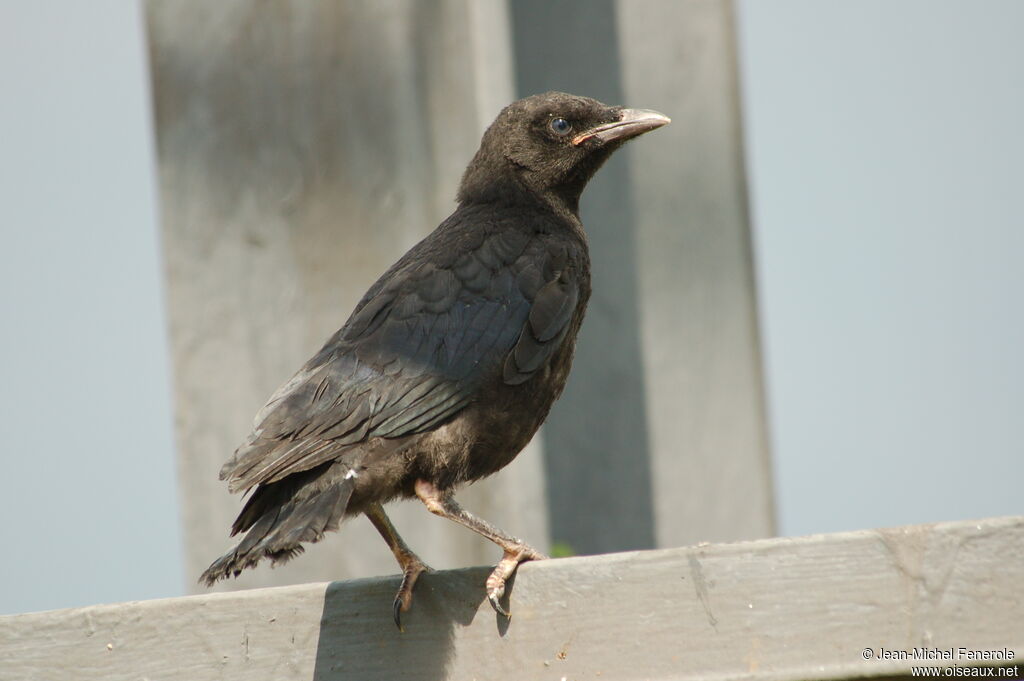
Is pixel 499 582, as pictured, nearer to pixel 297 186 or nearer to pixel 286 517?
pixel 286 517

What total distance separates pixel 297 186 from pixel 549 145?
3.59 ft

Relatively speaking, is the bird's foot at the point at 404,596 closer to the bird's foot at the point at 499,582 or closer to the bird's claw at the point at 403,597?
the bird's claw at the point at 403,597

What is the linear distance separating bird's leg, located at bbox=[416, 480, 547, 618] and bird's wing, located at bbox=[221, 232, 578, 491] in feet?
0.82

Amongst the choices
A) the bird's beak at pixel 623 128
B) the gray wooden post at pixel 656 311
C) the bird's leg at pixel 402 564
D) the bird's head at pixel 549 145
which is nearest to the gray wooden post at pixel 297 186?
the bird's head at pixel 549 145

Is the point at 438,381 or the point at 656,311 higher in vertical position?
the point at 438,381

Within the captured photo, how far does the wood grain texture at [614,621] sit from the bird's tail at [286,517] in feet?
0.30

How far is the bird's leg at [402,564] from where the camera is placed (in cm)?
330

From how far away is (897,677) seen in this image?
269cm

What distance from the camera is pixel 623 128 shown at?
17.0 feet

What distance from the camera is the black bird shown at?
358cm

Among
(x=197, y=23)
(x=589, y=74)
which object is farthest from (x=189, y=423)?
(x=589, y=74)

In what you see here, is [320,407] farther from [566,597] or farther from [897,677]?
[897,677]

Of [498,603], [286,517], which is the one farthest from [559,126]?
[498,603]

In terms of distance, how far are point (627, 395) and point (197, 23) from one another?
8.17 ft
